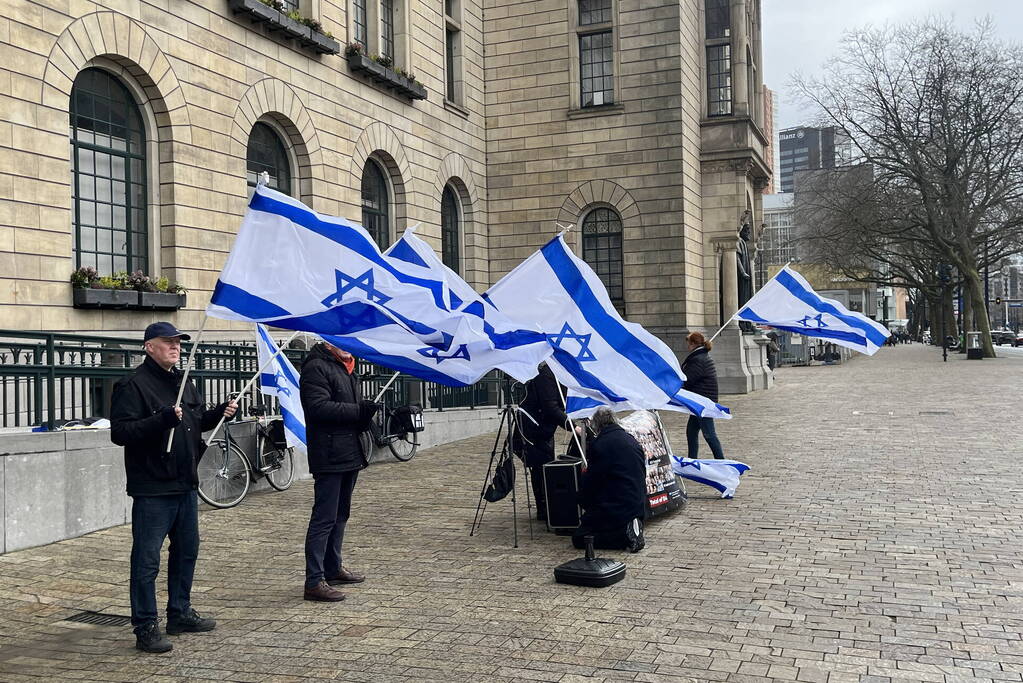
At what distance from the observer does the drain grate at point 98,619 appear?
6914 millimetres

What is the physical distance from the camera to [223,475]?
454 inches

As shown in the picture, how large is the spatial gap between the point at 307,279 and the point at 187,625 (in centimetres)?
252

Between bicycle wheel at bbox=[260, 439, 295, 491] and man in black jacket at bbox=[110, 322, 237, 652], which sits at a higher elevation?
man in black jacket at bbox=[110, 322, 237, 652]

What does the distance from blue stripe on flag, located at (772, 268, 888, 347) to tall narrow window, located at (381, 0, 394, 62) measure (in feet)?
44.8

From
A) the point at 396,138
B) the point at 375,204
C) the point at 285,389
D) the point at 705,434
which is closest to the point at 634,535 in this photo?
the point at 705,434

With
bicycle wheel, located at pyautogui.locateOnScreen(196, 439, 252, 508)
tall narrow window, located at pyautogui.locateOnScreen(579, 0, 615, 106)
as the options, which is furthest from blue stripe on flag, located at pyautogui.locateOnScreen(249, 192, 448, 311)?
tall narrow window, located at pyautogui.locateOnScreen(579, 0, 615, 106)

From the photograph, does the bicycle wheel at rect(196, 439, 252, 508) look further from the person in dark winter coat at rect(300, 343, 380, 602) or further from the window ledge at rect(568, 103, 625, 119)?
the window ledge at rect(568, 103, 625, 119)

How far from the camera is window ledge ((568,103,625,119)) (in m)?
28.0

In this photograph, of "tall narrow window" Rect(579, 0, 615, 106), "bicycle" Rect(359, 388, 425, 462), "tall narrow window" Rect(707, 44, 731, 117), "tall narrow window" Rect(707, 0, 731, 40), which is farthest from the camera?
"tall narrow window" Rect(707, 0, 731, 40)

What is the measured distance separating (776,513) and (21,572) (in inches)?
286

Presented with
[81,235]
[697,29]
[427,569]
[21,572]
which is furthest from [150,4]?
[697,29]

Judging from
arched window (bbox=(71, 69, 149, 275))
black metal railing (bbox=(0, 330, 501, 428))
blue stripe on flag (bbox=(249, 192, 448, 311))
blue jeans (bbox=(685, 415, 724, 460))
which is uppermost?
arched window (bbox=(71, 69, 149, 275))

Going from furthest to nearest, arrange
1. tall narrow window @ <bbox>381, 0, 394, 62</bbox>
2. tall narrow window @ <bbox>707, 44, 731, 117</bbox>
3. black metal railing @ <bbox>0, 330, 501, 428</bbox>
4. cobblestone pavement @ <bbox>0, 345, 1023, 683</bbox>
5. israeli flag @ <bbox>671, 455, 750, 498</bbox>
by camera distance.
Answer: tall narrow window @ <bbox>707, 44, 731, 117</bbox> < tall narrow window @ <bbox>381, 0, 394, 62</bbox> < israeli flag @ <bbox>671, 455, 750, 498</bbox> < black metal railing @ <bbox>0, 330, 501, 428</bbox> < cobblestone pavement @ <bbox>0, 345, 1023, 683</bbox>

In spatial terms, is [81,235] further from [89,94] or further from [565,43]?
[565,43]
